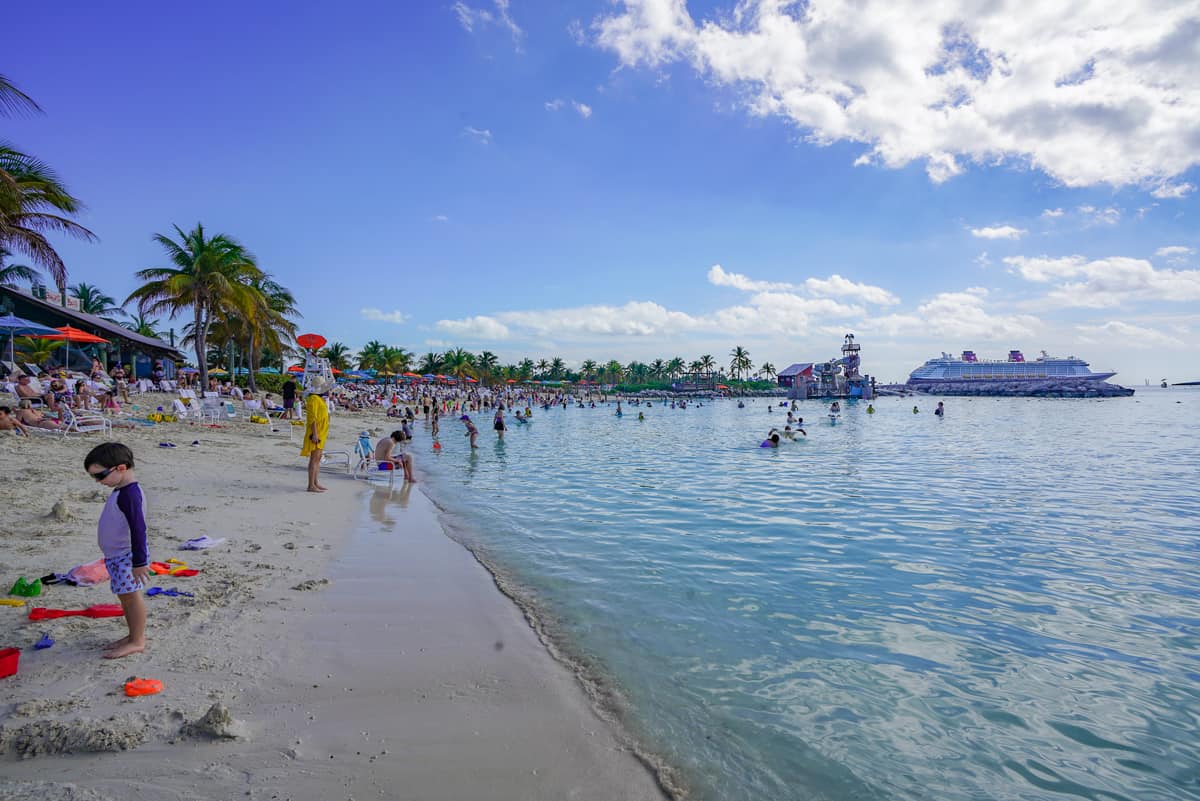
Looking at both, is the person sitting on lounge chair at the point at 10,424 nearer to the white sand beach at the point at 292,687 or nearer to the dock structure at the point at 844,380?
the white sand beach at the point at 292,687

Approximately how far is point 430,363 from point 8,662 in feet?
321

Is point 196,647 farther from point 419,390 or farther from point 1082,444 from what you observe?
point 419,390

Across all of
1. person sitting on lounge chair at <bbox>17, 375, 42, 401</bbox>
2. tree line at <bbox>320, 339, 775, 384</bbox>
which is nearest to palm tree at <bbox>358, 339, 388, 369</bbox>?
tree line at <bbox>320, 339, 775, 384</bbox>

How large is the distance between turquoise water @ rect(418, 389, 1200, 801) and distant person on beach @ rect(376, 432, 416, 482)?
0.87 metres

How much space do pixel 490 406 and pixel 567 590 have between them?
58.8 meters

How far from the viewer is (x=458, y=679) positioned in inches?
170

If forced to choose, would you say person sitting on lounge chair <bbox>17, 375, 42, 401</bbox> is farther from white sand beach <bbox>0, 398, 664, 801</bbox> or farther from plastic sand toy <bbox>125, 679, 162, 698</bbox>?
plastic sand toy <bbox>125, 679, 162, 698</bbox>

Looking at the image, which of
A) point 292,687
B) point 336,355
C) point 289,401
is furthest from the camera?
point 336,355

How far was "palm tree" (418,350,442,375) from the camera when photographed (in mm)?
96938

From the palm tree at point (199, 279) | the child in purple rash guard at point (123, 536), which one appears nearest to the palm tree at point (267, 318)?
the palm tree at point (199, 279)

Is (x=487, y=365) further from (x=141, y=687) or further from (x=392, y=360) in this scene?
(x=141, y=687)

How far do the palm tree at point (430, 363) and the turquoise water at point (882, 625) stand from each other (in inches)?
3391

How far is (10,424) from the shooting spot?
12.1 metres

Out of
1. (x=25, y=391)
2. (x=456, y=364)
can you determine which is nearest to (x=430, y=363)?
(x=456, y=364)
